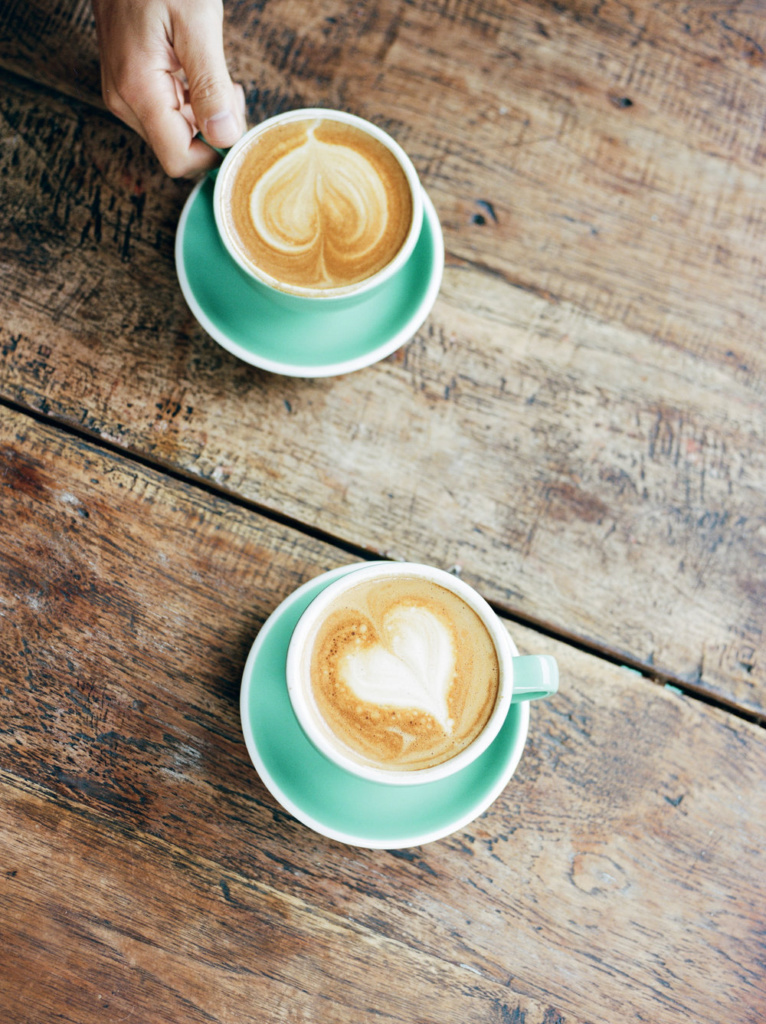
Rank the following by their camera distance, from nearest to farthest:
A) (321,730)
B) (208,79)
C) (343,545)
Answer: (321,730) → (208,79) → (343,545)

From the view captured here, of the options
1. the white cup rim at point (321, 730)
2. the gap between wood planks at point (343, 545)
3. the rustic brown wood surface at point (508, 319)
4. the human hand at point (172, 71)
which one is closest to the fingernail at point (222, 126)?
the human hand at point (172, 71)

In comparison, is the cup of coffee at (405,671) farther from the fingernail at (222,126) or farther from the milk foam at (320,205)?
the fingernail at (222,126)

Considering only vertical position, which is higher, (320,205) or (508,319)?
(320,205)

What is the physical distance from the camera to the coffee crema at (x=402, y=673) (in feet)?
2.60

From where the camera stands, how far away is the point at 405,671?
2.67 ft

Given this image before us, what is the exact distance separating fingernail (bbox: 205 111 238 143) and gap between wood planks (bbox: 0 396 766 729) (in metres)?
0.44

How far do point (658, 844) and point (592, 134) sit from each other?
1.08m

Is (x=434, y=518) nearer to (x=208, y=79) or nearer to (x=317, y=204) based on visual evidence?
(x=317, y=204)

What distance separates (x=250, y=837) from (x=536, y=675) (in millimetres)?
459

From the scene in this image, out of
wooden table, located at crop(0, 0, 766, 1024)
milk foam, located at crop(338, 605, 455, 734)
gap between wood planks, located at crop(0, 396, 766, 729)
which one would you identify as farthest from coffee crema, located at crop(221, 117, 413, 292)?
milk foam, located at crop(338, 605, 455, 734)

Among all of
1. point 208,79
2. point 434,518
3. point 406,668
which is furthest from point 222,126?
point 406,668

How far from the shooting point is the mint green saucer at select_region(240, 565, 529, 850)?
841 mm

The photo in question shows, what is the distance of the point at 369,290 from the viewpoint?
0.89 meters

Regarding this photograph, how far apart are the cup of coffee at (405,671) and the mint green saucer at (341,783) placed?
8 centimetres
